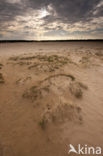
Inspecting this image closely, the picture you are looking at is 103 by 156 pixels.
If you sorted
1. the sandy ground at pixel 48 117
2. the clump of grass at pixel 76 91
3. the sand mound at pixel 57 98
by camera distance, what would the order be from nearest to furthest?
the sandy ground at pixel 48 117, the sand mound at pixel 57 98, the clump of grass at pixel 76 91

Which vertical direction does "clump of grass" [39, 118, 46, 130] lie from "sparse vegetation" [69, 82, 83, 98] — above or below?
below

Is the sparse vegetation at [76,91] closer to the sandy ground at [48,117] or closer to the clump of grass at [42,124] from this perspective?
the sandy ground at [48,117]

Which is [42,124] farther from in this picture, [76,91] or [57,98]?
[76,91]

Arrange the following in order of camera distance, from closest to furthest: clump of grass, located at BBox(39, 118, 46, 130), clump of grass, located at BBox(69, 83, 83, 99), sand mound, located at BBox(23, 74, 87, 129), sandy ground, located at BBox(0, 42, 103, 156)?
sandy ground, located at BBox(0, 42, 103, 156), clump of grass, located at BBox(39, 118, 46, 130), sand mound, located at BBox(23, 74, 87, 129), clump of grass, located at BBox(69, 83, 83, 99)

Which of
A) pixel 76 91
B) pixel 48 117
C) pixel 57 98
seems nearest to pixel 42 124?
pixel 48 117

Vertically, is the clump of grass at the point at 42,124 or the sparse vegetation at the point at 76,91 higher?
the sparse vegetation at the point at 76,91

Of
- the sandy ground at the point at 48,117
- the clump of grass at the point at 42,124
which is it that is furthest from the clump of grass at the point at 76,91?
the clump of grass at the point at 42,124

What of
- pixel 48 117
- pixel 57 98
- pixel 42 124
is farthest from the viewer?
pixel 57 98

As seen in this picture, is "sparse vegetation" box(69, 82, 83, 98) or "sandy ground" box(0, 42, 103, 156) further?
"sparse vegetation" box(69, 82, 83, 98)

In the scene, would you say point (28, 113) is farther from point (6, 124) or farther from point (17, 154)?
point (17, 154)

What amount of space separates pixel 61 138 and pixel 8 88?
14.2 ft

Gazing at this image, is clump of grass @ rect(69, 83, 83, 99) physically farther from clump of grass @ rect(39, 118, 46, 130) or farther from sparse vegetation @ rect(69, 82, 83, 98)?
clump of grass @ rect(39, 118, 46, 130)

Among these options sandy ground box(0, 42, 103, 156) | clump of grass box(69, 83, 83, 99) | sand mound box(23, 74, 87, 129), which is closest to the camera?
sandy ground box(0, 42, 103, 156)

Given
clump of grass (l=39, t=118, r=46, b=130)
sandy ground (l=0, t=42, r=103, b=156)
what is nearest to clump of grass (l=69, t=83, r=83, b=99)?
sandy ground (l=0, t=42, r=103, b=156)
